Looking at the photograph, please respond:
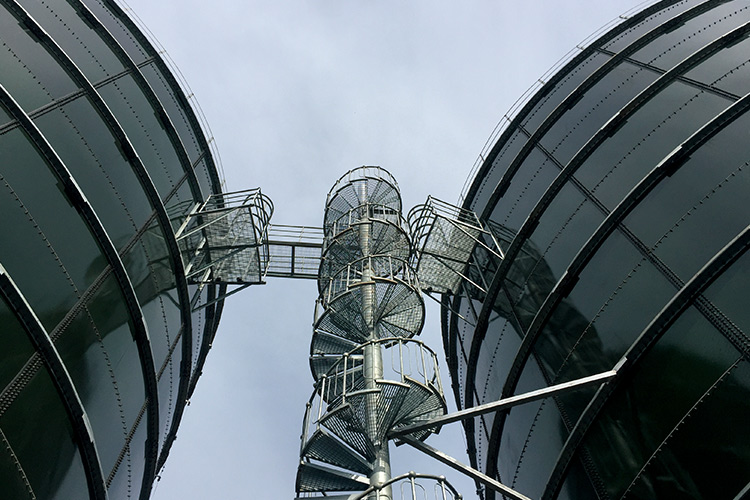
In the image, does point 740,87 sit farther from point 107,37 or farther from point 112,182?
point 107,37

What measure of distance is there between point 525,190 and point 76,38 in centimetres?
910

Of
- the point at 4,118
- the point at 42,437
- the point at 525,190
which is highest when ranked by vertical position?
the point at 525,190

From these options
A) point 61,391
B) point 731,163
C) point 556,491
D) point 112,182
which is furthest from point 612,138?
point 61,391

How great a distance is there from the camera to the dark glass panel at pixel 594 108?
32.7 ft

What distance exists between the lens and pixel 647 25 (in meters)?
11.8

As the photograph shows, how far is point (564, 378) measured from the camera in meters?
7.90

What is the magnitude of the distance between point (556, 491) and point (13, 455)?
672 cm

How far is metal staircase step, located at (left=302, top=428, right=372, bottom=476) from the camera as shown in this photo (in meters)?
7.99

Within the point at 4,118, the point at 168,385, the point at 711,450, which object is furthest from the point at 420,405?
the point at 4,118

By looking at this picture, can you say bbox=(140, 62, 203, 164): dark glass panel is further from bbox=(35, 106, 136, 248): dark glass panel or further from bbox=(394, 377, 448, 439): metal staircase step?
bbox=(394, 377, 448, 439): metal staircase step

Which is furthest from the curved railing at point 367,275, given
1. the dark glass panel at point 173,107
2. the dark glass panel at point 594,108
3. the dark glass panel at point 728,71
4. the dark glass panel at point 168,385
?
the dark glass panel at point 728,71

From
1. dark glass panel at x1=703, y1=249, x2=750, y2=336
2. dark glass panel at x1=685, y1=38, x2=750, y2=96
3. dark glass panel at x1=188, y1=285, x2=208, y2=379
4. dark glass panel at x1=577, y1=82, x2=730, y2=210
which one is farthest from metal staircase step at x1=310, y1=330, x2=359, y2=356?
dark glass panel at x1=685, y1=38, x2=750, y2=96

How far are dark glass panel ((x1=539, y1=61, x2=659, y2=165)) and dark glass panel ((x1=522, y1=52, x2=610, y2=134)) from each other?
0.84 m

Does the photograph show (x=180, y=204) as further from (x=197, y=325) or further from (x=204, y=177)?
(x=197, y=325)
